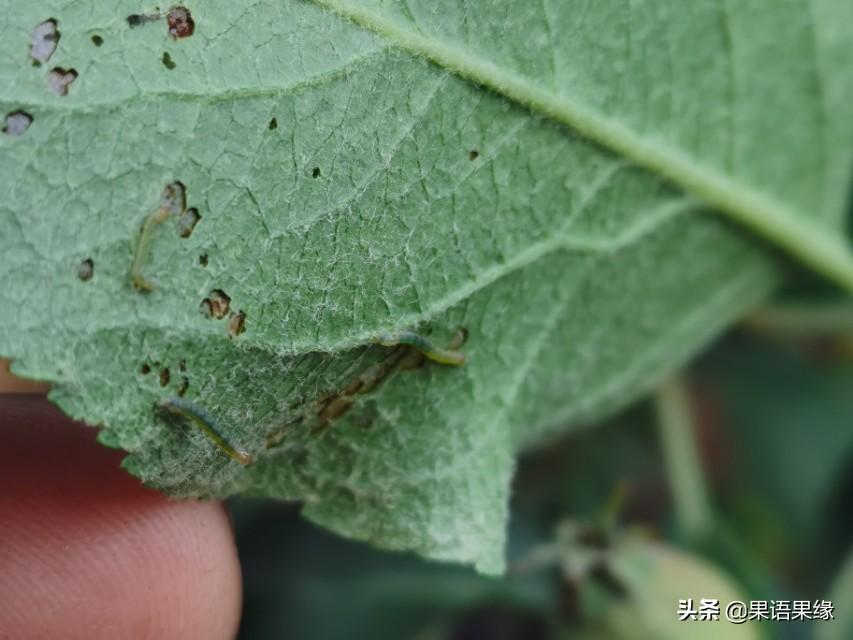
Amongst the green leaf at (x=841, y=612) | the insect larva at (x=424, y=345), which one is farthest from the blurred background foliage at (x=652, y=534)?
the insect larva at (x=424, y=345)

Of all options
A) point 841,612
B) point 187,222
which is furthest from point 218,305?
point 841,612

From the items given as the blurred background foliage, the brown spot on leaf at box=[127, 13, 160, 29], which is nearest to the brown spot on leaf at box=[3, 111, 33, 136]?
the brown spot on leaf at box=[127, 13, 160, 29]

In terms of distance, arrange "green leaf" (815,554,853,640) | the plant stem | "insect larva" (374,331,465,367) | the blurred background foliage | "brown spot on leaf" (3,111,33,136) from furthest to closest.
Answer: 1. the plant stem
2. "green leaf" (815,554,853,640)
3. the blurred background foliage
4. "insect larva" (374,331,465,367)
5. "brown spot on leaf" (3,111,33,136)

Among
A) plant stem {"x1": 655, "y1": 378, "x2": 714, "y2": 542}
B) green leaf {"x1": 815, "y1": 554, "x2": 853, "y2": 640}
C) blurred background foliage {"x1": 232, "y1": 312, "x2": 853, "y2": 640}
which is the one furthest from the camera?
plant stem {"x1": 655, "y1": 378, "x2": 714, "y2": 542}

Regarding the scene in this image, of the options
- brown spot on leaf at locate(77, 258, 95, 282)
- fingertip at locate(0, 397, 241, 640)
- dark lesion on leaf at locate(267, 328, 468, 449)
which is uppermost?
brown spot on leaf at locate(77, 258, 95, 282)

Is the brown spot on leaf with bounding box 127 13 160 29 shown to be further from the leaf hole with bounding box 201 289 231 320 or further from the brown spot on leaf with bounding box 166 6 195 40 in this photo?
the leaf hole with bounding box 201 289 231 320

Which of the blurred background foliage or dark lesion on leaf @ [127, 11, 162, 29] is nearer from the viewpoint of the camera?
dark lesion on leaf @ [127, 11, 162, 29]
